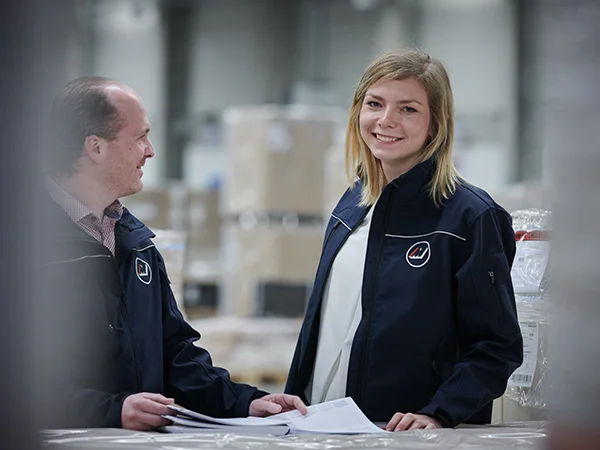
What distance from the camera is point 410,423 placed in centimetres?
179

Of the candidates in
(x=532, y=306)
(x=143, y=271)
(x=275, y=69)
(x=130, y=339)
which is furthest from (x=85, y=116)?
(x=275, y=69)

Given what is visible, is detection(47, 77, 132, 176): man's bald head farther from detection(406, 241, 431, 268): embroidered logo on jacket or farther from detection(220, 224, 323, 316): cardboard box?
detection(220, 224, 323, 316): cardboard box

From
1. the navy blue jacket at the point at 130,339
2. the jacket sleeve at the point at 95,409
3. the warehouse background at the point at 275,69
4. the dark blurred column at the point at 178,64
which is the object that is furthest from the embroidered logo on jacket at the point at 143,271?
the dark blurred column at the point at 178,64

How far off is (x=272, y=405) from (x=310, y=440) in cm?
40

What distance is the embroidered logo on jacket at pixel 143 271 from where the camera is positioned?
1951 millimetres

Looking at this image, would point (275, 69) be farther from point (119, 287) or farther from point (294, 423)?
point (294, 423)

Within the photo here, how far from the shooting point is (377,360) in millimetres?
2027

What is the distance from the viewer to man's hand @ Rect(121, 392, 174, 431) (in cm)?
171

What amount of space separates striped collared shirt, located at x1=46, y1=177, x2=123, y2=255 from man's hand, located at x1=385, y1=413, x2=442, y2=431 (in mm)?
791

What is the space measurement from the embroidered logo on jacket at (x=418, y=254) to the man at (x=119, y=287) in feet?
1.50

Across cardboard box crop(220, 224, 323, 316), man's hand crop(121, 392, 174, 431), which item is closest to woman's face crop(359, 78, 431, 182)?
man's hand crop(121, 392, 174, 431)

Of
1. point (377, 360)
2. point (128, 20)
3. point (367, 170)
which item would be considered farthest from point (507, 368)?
point (128, 20)

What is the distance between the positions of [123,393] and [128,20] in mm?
10294

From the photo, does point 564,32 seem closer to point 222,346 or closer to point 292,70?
point 222,346
